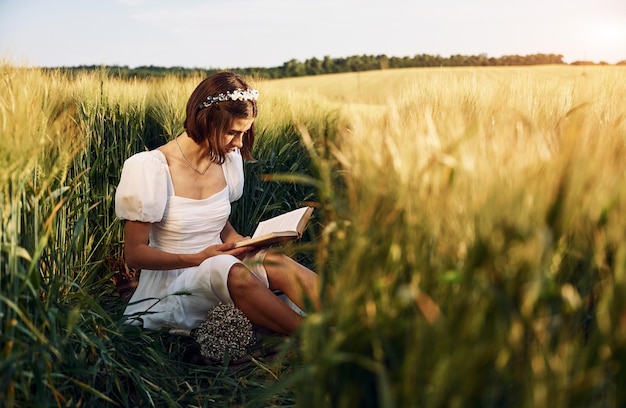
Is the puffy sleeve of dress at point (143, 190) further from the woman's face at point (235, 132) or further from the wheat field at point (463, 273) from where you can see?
the wheat field at point (463, 273)

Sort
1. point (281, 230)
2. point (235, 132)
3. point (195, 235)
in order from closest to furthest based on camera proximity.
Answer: point (281, 230)
point (235, 132)
point (195, 235)

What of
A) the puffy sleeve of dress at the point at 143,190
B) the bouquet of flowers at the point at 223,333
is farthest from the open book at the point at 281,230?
the puffy sleeve of dress at the point at 143,190

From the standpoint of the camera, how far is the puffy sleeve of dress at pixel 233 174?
132 inches

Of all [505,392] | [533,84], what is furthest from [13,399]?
[533,84]

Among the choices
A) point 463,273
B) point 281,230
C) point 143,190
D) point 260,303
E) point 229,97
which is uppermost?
point 229,97

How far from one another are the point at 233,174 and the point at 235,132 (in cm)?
41

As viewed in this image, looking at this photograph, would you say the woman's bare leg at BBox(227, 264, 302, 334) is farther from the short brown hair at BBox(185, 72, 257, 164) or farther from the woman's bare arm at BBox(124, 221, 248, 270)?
the short brown hair at BBox(185, 72, 257, 164)

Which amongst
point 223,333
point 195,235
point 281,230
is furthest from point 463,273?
point 195,235

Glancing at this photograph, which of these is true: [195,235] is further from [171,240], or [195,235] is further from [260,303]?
[260,303]

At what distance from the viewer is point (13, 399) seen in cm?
179

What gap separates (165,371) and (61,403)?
0.61 m

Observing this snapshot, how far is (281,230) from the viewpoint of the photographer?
2682 mm

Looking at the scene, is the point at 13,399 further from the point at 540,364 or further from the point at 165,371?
the point at 540,364

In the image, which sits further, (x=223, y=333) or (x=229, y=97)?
(x=229, y=97)
